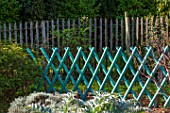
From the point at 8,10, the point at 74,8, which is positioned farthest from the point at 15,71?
the point at 74,8

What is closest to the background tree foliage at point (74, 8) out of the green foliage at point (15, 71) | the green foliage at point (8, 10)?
the green foliage at point (8, 10)

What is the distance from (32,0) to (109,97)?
7952 mm

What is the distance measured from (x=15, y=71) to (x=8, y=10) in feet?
15.3

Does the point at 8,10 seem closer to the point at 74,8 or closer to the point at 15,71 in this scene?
the point at 74,8

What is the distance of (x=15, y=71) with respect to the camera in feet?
24.1

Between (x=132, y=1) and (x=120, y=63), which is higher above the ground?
(x=132, y=1)

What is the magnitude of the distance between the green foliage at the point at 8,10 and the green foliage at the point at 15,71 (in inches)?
155

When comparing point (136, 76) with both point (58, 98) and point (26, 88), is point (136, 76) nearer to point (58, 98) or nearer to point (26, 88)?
point (26, 88)

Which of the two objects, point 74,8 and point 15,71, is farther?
point 74,8

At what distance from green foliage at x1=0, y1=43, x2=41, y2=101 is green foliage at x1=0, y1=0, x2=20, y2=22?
12.9ft

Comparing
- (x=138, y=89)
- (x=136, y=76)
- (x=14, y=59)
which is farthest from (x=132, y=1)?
(x=14, y=59)

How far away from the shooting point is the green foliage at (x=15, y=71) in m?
7.29

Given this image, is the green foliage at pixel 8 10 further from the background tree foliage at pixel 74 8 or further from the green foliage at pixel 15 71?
the green foliage at pixel 15 71

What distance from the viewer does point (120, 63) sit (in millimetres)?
10930
